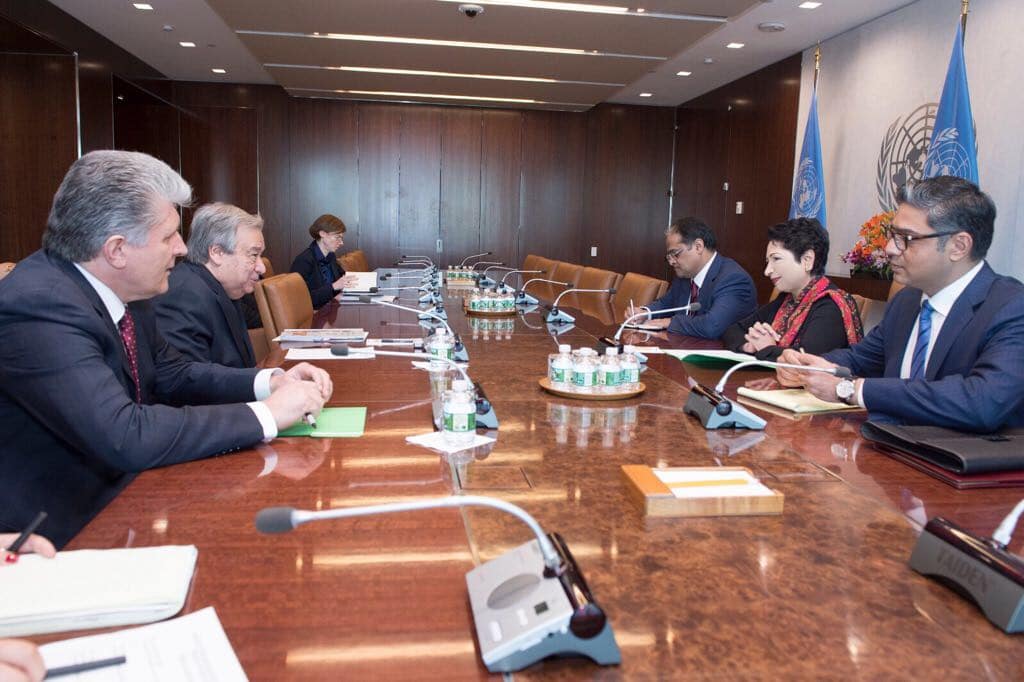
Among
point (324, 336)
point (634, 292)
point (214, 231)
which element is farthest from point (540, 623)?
point (634, 292)

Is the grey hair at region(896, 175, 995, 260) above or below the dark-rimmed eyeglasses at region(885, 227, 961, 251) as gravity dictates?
above

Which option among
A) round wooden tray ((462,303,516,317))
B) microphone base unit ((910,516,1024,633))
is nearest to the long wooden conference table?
microphone base unit ((910,516,1024,633))

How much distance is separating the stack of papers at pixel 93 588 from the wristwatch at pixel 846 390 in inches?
62.6

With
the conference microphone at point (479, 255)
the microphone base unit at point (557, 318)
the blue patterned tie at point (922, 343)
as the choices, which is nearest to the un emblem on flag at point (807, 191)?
the microphone base unit at point (557, 318)

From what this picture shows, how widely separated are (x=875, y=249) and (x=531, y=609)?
5.07 meters

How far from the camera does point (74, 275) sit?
5.38ft

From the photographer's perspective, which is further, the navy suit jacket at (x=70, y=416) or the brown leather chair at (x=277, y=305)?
the brown leather chair at (x=277, y=305)

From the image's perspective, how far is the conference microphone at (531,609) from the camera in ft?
2.63

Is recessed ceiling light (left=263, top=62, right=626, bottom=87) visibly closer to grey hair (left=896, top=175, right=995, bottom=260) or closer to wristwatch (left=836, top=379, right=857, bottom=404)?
grey hair (left=896, top=175, right=995, bottom=260)

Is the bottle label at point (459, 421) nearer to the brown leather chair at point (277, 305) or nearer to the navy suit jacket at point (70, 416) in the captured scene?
the navy suit jacket at point (70, 416)

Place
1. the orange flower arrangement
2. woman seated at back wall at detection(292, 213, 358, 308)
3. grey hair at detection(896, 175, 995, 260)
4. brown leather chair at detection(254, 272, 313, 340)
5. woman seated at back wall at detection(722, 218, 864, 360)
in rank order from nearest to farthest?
grey hair at detection(896, 175, 995, 260)
woman seated at back wall at detection(722, 218, 864, 360)
brown leather chair at detection(254, 272, 313, 340)
the orange flower arrangement
woman seated at back wall at detection(292, 213, 358, 308)

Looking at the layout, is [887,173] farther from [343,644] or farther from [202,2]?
[343,644]

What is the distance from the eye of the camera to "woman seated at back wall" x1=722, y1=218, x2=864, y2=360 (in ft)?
9.70

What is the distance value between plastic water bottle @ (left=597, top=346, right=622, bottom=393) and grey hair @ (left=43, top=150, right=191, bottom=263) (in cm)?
116
